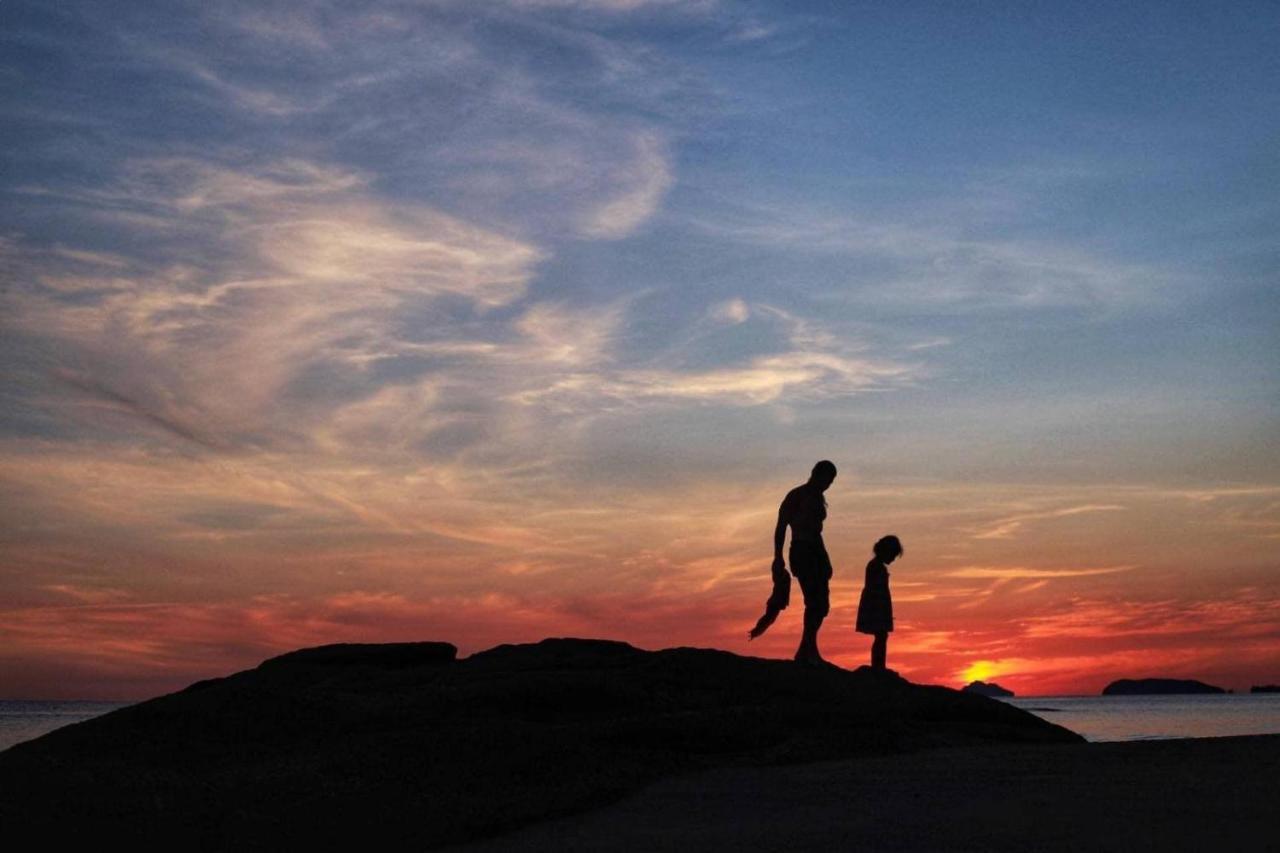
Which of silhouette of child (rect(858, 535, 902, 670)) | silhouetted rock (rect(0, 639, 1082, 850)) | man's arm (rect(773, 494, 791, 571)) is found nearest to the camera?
silhouetted rock (rect(0, 639, 1082, 850))

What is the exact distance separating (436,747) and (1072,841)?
13.7 ft

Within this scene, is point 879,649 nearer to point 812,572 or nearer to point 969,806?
point 812,572

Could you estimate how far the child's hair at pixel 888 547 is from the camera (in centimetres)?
1622

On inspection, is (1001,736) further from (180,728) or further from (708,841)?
(180,728)

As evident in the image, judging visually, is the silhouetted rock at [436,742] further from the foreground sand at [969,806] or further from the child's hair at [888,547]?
the child's hair at [888,547]

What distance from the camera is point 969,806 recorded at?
6.05 metres

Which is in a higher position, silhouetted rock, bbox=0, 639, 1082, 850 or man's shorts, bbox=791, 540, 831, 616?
man's shorts, bbox=791, 540, 831, 616

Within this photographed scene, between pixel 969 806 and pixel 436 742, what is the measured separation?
11.5ft

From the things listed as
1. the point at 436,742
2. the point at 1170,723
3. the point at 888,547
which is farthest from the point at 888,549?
the point at 1170,723

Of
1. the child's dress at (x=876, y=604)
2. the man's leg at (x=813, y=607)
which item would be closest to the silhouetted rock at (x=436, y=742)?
the man's leg at (x=813, y=607)

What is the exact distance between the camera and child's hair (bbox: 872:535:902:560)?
16219mm

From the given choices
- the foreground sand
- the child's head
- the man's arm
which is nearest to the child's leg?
the child's head

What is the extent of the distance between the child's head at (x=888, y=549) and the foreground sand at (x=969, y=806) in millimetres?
7987

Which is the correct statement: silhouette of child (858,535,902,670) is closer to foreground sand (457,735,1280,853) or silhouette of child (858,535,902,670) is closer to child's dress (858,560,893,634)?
child's dress (858,560,893,634)
